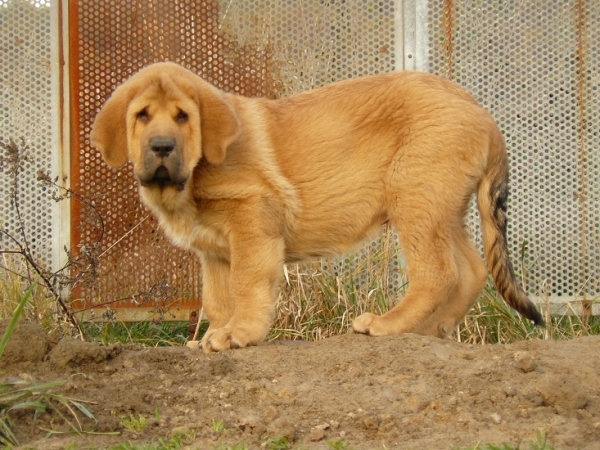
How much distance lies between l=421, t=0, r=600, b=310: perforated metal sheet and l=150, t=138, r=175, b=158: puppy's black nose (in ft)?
13.0

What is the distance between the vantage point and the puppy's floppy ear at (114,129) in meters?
5.35

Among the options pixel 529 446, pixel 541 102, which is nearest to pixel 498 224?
pixel 529 446

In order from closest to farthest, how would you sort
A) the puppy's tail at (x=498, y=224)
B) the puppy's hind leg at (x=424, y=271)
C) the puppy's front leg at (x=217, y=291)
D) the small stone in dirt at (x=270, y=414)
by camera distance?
the small stone in dirt at (x=270, y=414), the puppy's hind leg at (x=424, y=271), the puppy's tail at (x=498, y=224), the puppy's front leg at (x=217, y=291)

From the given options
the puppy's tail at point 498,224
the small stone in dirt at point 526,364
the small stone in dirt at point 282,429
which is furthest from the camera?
the puppy's tail at point 498,224

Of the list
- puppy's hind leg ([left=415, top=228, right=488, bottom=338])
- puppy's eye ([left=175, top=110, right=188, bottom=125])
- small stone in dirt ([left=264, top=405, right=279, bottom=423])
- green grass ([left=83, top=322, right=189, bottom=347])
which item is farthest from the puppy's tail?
green grass ([left=83, top=322, right=189, bottom=347])

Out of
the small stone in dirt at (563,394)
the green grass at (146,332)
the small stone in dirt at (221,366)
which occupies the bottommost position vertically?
the green grass at (146,332)

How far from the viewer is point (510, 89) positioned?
8383 mm

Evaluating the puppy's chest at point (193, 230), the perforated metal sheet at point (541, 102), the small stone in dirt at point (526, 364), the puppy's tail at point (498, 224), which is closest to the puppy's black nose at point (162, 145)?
the puppy's chest at point (193, 230)

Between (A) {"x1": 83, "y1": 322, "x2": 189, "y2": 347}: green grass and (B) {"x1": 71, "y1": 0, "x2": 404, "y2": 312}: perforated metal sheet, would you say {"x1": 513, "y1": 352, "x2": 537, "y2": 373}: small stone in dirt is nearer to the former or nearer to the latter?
(A) {"x1": 83, "y1": 322, "x2": 189, "y2": 347}: green grass

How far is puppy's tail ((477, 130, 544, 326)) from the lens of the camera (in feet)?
19.1

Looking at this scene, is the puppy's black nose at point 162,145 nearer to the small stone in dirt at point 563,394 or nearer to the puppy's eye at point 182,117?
the puppy's eye at point 182,117

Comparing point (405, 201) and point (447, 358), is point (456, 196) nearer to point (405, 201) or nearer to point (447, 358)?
point (405, 201)

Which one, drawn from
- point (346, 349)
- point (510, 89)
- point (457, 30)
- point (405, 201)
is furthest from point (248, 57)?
point (346, 349)

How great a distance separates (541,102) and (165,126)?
4.59 meters
